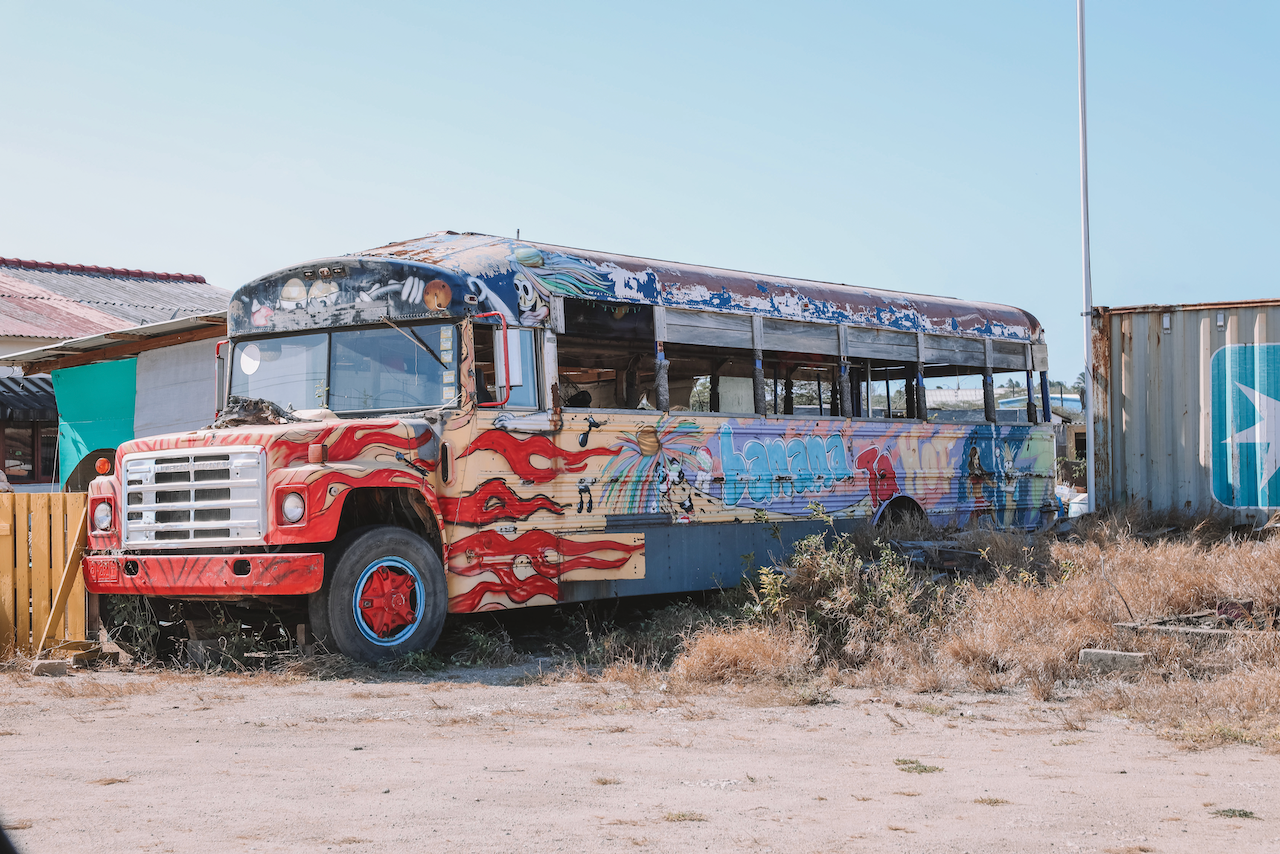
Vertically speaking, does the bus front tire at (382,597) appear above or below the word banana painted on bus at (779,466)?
below

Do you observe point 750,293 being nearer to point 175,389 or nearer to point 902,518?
point 902,518

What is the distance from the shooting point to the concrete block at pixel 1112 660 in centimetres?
752

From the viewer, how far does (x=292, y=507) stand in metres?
8.13

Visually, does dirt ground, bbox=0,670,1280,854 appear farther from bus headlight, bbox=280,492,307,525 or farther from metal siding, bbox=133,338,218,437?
metal siding, bbox=133,338,218,437

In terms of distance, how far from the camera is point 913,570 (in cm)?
1025

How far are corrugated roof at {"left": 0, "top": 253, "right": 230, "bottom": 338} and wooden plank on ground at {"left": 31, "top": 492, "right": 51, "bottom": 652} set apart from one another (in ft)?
47.0

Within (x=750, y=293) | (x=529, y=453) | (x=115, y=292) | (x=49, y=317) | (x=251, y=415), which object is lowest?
(x=529, y=453)

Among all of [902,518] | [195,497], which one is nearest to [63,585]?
[195,497]

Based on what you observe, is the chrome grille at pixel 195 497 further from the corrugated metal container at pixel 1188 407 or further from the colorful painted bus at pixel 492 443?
the corrugated metal container at pixel 1188 407

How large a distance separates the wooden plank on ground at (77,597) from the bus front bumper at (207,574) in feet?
1.55

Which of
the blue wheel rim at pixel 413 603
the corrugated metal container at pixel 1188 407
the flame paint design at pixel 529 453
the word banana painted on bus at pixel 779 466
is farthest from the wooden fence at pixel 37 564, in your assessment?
the corrugated metal container at pixel 1188 407

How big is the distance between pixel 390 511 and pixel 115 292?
2080 centimetres

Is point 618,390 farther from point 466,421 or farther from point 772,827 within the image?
point 772,827

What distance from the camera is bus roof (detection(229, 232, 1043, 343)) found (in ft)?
30.0
